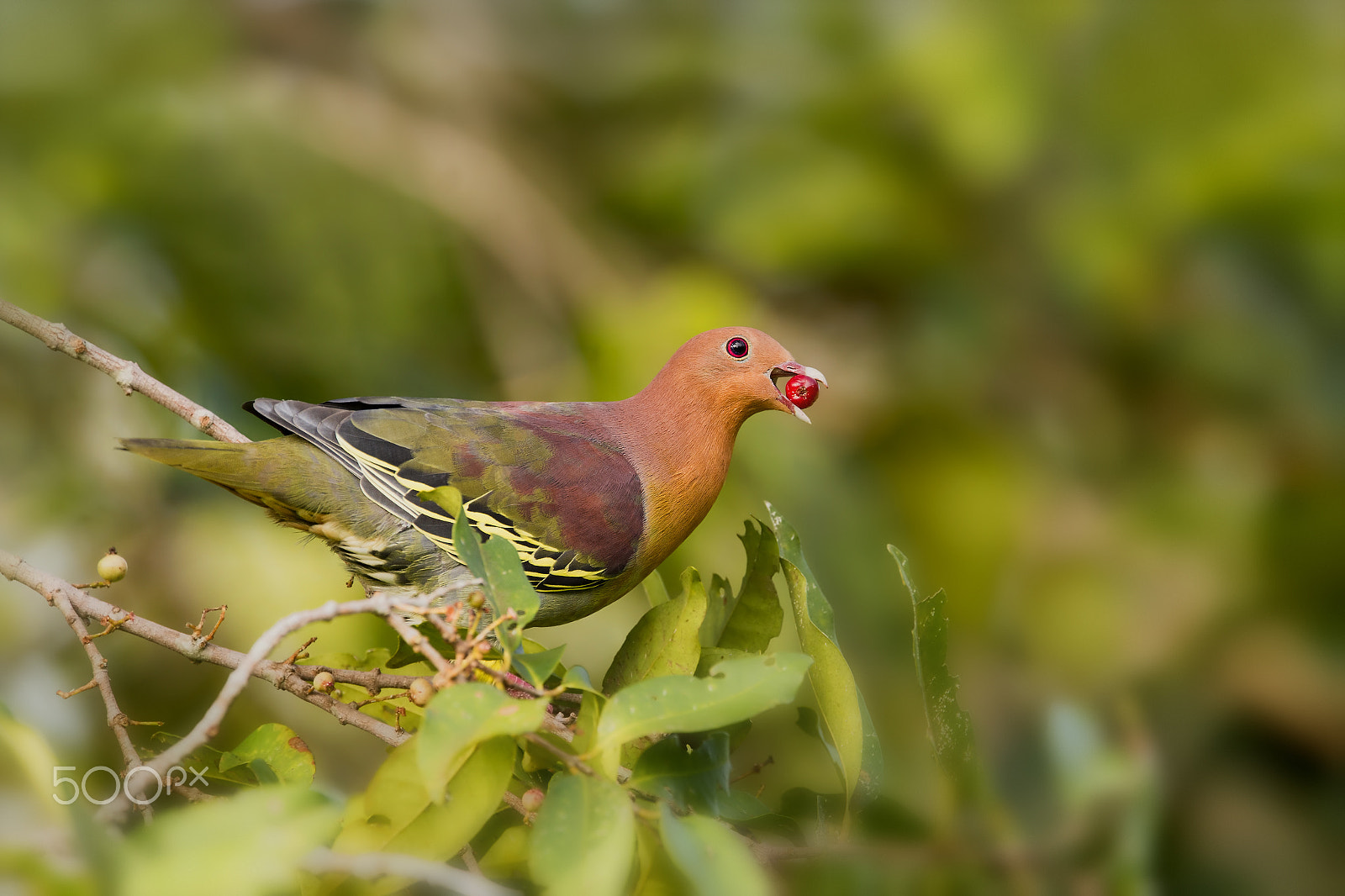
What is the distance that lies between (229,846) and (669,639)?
0.86 m

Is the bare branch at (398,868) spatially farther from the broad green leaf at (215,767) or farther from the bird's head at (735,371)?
the bird's head at (735,371)

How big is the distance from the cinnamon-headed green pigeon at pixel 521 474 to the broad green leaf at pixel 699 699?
109 centimetres

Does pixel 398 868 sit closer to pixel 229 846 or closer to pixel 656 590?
pixel 229 846

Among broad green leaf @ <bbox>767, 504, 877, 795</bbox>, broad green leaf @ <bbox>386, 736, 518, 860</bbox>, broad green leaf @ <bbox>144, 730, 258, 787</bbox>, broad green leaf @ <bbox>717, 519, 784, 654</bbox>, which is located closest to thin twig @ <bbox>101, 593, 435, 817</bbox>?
broad green leaf @ <bbox>386, 736, 518, 860</bbox>

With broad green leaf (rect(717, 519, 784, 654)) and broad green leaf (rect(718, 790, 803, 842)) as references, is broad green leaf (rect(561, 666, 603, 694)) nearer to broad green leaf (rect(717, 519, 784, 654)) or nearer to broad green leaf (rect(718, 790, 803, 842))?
broad green leaf (rect(718, 790, 803, 842))

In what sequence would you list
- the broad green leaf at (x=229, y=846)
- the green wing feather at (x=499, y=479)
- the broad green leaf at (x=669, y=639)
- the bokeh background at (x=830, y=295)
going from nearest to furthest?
the broad green leaf at (x=229, y=846) < the broad green leaf at (x=669, y=639) < the green wing feather at (x=499, y=479) < the bokeh background at (x=830, y=295)

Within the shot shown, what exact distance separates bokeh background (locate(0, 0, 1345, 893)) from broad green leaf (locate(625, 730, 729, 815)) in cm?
193

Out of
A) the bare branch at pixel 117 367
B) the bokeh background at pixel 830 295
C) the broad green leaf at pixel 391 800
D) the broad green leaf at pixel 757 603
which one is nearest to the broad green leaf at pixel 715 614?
the broad green leaf at pixel 757 603

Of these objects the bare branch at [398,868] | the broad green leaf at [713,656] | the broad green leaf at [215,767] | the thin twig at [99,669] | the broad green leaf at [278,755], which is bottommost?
the broad green leaf at [215,767]

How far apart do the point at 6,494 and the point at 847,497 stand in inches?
134

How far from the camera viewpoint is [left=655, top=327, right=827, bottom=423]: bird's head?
289cm

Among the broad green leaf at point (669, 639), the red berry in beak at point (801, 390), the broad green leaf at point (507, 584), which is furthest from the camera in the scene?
the red berry in beak at point (801, 390)

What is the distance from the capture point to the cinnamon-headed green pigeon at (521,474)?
2635 mm

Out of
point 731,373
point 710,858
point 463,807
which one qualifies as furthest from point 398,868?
point 731,373
